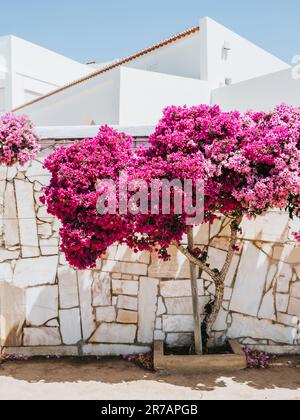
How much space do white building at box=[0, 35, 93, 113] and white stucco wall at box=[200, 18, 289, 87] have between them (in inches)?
417

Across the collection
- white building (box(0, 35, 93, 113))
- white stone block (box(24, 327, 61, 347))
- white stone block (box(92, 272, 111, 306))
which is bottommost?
white stone block (box(24, 327, 61, 347))

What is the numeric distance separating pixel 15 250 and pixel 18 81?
58.1 feet

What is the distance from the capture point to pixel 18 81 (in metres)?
22.7

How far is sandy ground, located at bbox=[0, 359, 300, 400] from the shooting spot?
552 cm

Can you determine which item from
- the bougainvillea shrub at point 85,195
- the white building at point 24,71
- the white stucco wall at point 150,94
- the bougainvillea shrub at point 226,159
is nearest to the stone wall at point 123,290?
the bougainvillea shrub at point 226,159

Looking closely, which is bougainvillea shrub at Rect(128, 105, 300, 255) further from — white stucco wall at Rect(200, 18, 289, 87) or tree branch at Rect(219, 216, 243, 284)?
white stucco wall at Rect(200, 18, 289, 87)

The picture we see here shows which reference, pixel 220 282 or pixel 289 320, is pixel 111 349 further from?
pixel 289 320

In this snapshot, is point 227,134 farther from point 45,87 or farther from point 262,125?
point 45,87

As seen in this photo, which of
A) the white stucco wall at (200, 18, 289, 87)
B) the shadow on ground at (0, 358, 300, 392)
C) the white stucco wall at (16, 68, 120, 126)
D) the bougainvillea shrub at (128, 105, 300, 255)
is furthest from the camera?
the white stucco wall at (200, 18, 289, 87)

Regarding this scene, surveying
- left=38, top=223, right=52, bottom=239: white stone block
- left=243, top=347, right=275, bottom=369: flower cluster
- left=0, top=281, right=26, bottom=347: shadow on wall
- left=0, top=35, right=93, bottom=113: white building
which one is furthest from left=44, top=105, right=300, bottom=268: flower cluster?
left=0, top=35, right=93, bottom=113: white building

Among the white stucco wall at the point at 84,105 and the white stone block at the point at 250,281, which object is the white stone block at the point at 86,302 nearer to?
the white stone block at the point at 250,281

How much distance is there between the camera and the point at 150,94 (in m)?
14.4

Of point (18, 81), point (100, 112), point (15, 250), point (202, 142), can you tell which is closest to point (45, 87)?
point (18, 81)

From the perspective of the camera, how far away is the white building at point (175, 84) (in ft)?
45.1
